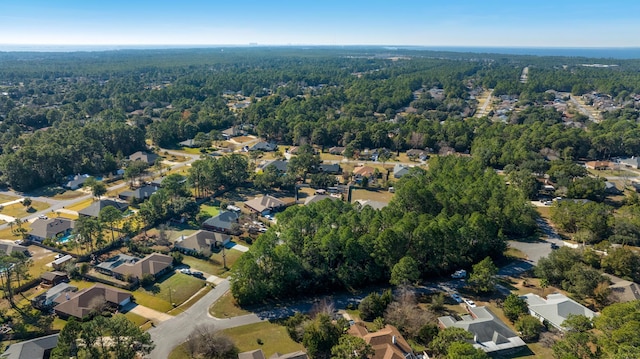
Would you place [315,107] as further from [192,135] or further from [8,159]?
[8,159]

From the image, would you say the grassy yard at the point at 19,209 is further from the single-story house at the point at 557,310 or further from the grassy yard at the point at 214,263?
the single-story house at the point at 557,310

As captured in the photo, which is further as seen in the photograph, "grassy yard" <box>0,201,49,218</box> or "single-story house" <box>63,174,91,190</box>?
"single-story house" <box>63,174,91,190</box>

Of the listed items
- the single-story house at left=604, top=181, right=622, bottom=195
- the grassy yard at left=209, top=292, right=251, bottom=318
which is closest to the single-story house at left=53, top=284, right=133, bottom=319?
the grassy yard at left=209, top=292, right=251, bottom=318

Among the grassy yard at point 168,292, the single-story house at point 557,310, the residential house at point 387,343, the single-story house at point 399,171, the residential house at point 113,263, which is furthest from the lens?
the single-story house at point 399,171

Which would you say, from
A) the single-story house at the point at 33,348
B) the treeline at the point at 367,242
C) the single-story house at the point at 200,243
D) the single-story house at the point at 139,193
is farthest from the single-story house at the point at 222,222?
the single-story house at the point at 33,348

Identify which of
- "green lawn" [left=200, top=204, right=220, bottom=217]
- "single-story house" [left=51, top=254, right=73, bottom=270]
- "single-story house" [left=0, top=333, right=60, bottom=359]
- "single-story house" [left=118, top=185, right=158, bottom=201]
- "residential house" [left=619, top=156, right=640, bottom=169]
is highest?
"residential house" [left=619, top=156, right=640, bottom=169]

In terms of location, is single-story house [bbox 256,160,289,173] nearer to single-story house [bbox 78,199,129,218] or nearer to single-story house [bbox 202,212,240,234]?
single-story house [bbox 202,212,240,234]

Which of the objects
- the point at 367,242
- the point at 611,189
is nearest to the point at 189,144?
the point at 367,242
